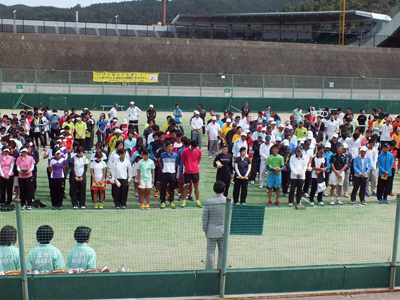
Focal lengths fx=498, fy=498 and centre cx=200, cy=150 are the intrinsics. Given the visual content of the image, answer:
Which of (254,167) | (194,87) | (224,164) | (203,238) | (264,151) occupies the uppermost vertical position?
(194,87)

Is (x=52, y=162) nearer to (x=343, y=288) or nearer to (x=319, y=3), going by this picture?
(x=343, y=288)

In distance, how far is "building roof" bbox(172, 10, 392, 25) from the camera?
214 ft

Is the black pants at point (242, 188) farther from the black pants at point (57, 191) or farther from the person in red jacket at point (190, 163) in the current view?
the black pants at point (57, 191)

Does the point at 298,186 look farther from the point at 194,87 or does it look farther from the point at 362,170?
the point at 194,87

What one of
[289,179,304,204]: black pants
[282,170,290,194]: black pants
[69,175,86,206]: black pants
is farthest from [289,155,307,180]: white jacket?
[69,175,86,206]: black pants

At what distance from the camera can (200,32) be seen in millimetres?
65562

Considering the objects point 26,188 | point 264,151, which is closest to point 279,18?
point 264,151

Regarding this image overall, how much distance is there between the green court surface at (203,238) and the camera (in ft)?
28.7

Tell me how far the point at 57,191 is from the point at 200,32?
2201 inches

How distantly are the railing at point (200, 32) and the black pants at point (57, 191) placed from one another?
2012 inches

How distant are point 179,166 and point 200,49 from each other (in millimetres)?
41858

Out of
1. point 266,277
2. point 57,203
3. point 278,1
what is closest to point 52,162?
point 57,203

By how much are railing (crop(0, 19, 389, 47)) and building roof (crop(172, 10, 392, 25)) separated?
2.14 meters

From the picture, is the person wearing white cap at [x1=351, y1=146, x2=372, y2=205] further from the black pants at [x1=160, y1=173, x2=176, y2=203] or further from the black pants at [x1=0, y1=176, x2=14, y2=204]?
the black pants at [x1=0, y1=176, x2=14, y2=204]
